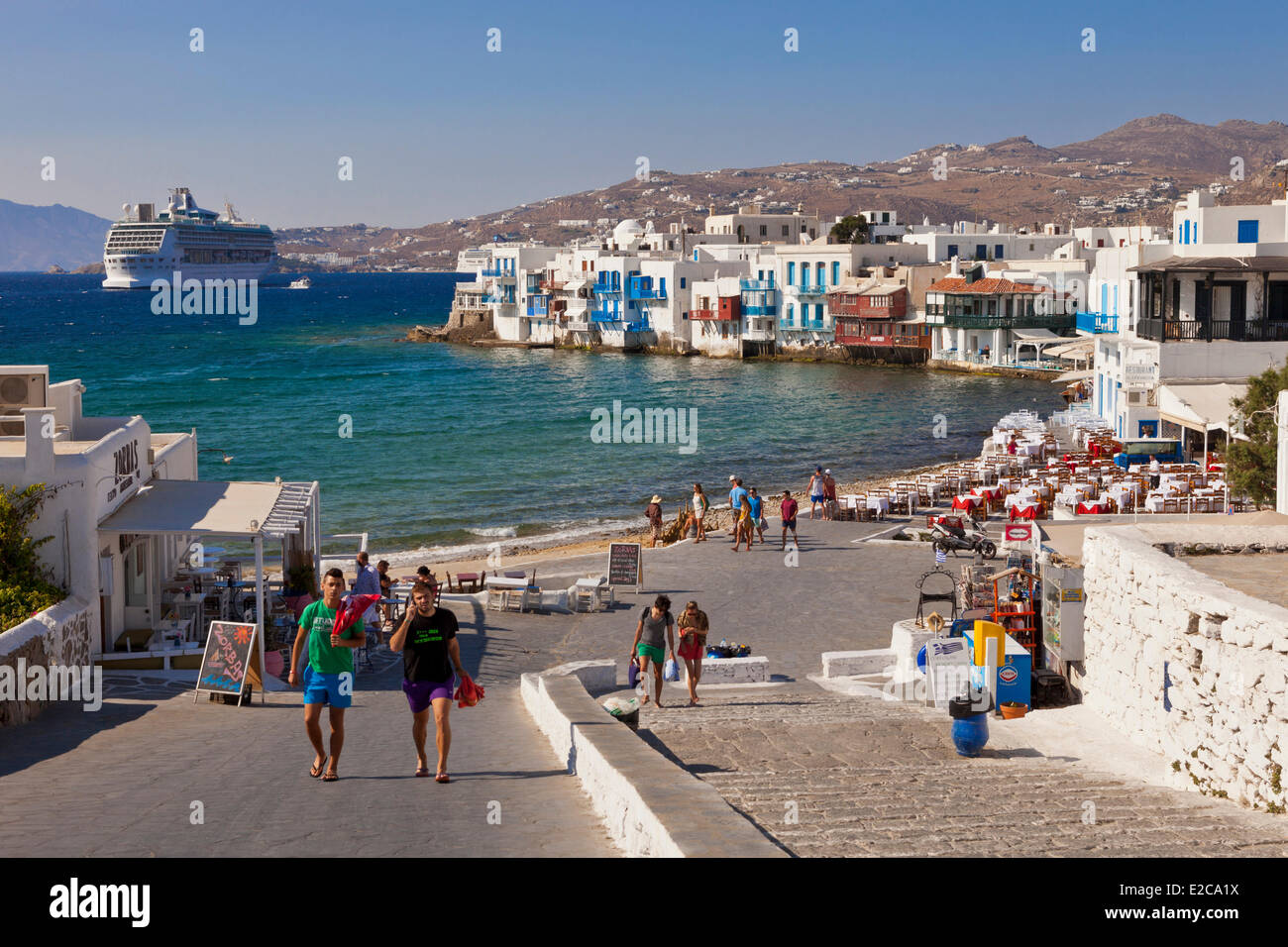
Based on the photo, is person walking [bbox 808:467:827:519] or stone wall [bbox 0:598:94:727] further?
person walking [bbox 808:467:827:519]

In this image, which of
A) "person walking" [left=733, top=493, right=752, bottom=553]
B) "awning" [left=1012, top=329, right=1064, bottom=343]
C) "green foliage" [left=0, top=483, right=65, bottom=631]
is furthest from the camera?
"awning" [left=1012, top=329, right=1064, bottom=343]

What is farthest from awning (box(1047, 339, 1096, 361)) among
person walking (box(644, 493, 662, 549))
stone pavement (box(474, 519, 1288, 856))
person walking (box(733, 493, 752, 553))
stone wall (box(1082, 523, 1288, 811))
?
stone wall (box(1082, 523, 1288, 811))

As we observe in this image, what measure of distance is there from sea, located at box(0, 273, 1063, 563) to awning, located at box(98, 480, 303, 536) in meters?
12.1

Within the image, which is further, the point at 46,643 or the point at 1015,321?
the point at 1015,321

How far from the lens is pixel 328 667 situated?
8031 millimetres

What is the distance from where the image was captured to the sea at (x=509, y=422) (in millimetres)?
35984

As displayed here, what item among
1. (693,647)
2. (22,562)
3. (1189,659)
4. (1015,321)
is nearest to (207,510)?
(22,562)

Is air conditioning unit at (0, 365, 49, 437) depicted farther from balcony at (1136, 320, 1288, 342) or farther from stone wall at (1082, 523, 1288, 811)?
balcony at (1136, 320, 1288, 342)

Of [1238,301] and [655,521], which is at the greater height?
[1238,301]

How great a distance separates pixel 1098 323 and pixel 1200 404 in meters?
15.3

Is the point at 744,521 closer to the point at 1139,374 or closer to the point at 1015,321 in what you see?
the point at 1139,374

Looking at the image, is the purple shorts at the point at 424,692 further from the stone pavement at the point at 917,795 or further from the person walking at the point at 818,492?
the person walking at the point at 818,492

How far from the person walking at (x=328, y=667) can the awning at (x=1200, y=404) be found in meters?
23.3

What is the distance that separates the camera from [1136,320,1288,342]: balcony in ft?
110
